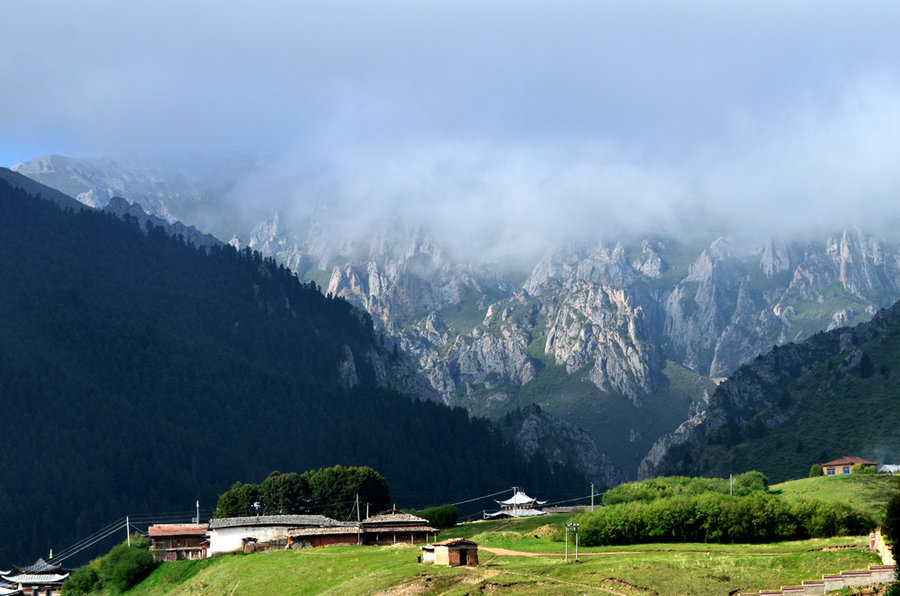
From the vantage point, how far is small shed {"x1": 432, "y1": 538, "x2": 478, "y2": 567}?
120250mm

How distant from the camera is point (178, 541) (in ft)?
577

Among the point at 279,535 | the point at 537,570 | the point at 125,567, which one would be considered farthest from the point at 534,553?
the point at 125,567

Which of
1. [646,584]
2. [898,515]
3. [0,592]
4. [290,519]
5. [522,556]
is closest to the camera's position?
[898,515]

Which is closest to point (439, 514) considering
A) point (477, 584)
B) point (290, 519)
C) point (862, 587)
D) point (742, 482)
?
point (290, 519)

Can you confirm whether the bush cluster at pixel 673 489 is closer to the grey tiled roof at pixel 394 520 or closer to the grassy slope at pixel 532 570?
A: the grassy slope at pixel 532 570

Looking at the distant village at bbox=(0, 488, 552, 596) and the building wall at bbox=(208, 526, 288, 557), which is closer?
the distant village at bbox=(0, 488, 552, 596)

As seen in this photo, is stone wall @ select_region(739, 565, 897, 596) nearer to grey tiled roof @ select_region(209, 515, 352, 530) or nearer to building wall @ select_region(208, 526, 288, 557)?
grey tiled roof @ select_region(209, 515, 352, 530)

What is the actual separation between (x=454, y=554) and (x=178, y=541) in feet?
227

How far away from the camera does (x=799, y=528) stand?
133875 millimetres

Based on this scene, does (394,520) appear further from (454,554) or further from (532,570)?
(532,570)

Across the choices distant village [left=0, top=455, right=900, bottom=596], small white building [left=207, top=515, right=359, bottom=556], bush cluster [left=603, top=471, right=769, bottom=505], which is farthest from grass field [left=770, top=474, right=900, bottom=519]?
small white building [left=207, top=515, right=359, bottom=556]

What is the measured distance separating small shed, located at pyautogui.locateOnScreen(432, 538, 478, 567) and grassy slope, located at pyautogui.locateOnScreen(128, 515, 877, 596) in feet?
6.46

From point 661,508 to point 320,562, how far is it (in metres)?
40.1

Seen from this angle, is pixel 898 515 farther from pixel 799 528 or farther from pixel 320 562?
pixel 320 562
